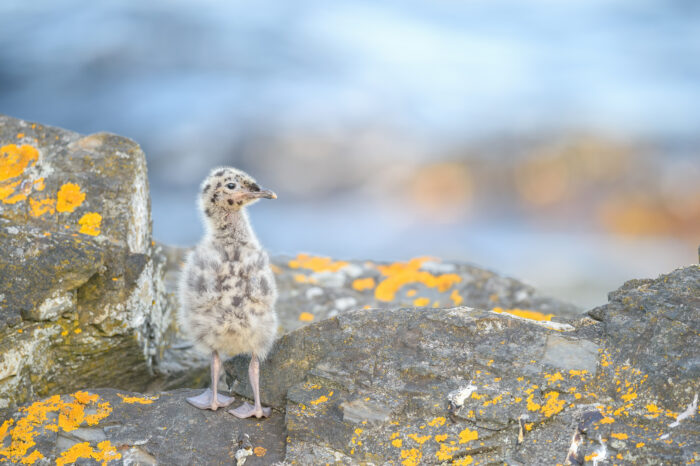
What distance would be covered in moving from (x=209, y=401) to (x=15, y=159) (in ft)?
11.5

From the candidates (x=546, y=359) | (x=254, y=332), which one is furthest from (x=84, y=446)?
(x=546, y=359)

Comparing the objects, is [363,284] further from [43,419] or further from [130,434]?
[43,419]

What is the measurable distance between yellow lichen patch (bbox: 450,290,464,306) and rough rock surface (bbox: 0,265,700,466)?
112 inches

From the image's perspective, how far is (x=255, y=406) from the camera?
17.1ft

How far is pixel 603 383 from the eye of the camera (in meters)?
4.58

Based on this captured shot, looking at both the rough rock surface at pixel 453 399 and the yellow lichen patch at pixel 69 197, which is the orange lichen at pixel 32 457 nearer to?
the rough rock surface at pixel 453 399

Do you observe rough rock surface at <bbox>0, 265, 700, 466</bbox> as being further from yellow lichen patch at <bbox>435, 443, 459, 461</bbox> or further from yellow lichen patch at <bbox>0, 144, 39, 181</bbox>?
yellow lichen patch at <bbox>0, 144, 39, 181</bbox>

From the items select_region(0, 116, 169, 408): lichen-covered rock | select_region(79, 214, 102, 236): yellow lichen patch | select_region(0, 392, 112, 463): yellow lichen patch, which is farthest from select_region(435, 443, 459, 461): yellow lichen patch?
select_region(79, 214, 102, 236): yellow lichen patch

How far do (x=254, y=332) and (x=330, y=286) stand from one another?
3.17 metres

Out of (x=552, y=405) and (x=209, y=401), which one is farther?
(x=209, y=401)

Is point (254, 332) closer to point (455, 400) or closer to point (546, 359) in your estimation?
point (455, 400)

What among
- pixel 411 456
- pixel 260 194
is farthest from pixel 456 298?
pixel 411 456

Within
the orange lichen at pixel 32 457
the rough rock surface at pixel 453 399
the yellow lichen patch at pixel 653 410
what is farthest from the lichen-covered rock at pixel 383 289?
the yellow lichen patch at pixel 653 410

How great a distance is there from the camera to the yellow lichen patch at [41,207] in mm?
6371
